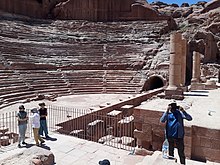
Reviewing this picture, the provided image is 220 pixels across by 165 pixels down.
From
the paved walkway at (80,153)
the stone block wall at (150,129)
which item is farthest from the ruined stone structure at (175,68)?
the paved walkway at (80,153)

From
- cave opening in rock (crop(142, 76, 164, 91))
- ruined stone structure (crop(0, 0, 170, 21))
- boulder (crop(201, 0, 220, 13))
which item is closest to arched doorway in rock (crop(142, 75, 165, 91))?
cave opening in rock (crop(142, 76, 164, 91))

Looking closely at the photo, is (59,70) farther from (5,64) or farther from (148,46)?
(148,46)

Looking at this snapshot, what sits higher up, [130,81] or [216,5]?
Answer: [216,5]

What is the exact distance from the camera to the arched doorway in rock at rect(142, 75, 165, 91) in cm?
2429

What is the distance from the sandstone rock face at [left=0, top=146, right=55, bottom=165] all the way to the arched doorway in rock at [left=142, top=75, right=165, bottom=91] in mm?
18076

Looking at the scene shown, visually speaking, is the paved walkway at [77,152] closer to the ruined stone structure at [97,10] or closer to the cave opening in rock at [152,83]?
the cave opening in rock at [152,83]

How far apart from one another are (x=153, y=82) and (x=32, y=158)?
69.5 ft

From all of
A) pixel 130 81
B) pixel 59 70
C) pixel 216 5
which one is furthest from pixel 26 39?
pixel 216 5

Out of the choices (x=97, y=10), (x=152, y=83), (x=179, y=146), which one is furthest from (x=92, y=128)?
(x=97, y=10)

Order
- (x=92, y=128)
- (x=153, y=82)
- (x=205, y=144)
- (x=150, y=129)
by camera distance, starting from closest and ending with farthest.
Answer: (x=205, y=144), (x=150, y=129), (x=92, y=128), (x=153, y=82)

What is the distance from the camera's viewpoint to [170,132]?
579 centimetres

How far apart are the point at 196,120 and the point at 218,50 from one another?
3270 centimetres

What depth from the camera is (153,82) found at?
2609 centimetres

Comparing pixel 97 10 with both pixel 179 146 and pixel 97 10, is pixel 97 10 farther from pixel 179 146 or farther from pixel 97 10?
pixel 179 146
